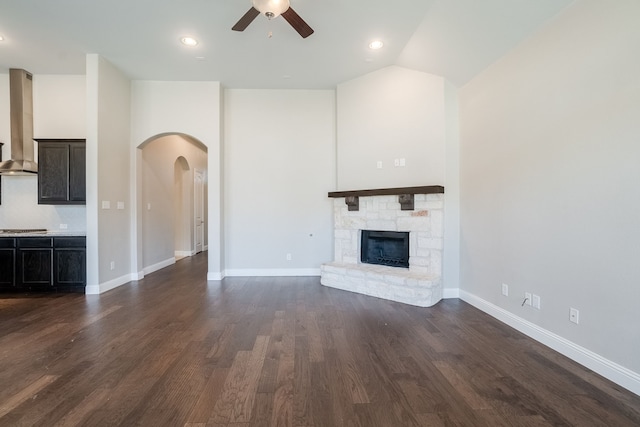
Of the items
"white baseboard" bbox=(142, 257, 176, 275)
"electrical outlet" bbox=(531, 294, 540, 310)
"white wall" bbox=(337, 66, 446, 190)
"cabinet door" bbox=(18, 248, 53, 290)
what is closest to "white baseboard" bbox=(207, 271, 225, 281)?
"white baseboard" bbox=(142, 257, 176, 275)

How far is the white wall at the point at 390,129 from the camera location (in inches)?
149

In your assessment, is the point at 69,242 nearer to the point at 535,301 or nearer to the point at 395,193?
the point at 395,193

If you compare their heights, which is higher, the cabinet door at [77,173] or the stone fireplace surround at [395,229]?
the cabinet door at [77,173]

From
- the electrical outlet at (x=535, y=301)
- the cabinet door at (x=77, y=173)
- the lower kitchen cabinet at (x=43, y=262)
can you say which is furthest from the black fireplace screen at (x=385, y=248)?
the cabinet door at (x=77, y=173)

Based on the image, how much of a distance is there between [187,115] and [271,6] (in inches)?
113

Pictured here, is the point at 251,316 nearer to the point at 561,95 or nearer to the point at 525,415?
the point at 525,415

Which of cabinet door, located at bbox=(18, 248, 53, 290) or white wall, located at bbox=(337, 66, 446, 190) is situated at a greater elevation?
white wall, located at bbox=(337, 66, 446, 190)

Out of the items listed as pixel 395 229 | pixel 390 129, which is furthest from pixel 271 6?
pixel 395 229

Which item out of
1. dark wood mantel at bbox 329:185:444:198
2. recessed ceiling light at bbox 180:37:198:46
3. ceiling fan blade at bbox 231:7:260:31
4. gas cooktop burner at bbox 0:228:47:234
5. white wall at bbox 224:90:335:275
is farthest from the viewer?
white wall at bbox 224:90:335:275

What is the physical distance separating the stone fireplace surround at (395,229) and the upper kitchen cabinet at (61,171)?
378 centimetres

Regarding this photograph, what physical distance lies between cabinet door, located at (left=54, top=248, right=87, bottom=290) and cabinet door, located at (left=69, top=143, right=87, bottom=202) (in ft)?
2.50

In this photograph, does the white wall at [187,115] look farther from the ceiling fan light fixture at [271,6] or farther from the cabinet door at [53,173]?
the ceiling fan light fixture at [271,6]

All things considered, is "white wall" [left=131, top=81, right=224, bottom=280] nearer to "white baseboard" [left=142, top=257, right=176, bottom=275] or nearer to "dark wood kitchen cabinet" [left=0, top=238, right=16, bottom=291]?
"white baseboard" [left=142, top=257, right=176, bottom=275]

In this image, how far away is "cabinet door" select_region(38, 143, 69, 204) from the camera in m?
4.06
